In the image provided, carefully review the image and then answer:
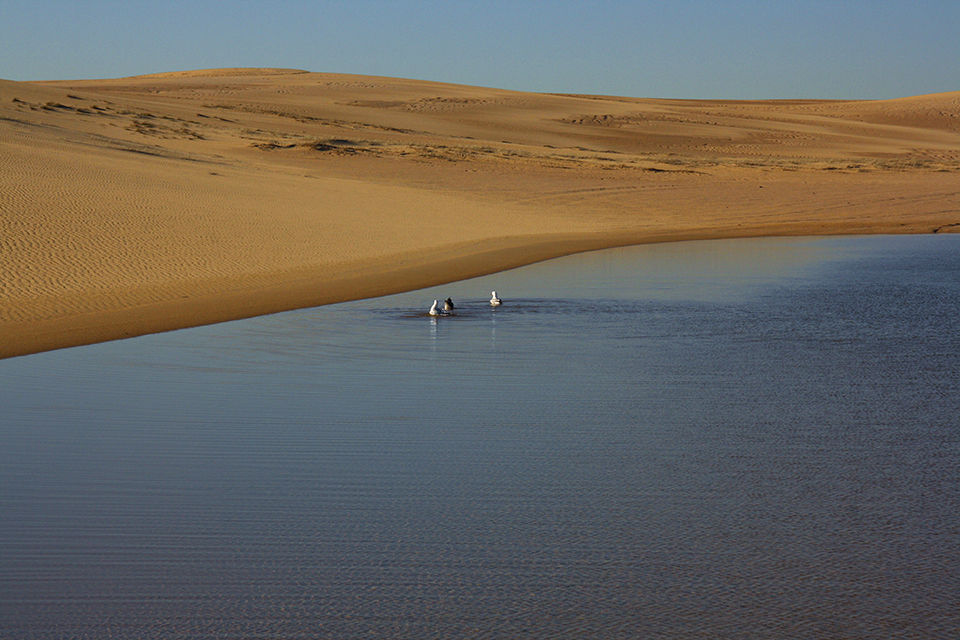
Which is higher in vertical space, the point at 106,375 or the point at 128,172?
the point at 128,172

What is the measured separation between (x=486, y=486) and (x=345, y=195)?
2496cm

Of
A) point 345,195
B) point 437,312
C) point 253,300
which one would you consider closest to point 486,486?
point 437,312

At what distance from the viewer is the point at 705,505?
5398 mm

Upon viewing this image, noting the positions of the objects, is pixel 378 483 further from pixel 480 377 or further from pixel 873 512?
pixel 480 377

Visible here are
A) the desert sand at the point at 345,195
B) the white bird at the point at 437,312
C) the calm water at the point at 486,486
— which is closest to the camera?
the calm water at the point at 486,486

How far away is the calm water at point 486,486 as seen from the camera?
416cm

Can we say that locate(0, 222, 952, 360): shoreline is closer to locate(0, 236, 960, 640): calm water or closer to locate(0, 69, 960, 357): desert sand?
locate(0, 69, 960, 357): desert sand

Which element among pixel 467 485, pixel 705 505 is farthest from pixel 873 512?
pixel 467 485

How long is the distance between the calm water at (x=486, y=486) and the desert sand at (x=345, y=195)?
383cm

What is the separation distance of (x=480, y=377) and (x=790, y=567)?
4.65 m

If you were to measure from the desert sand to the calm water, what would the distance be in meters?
3.83

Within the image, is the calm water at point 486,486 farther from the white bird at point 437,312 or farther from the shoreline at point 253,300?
the white bird at point 437,312

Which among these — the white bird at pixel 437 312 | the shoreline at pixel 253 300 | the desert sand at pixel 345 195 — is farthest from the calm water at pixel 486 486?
the desert sand at pixel 345 195

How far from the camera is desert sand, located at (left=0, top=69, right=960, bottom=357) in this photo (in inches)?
601
